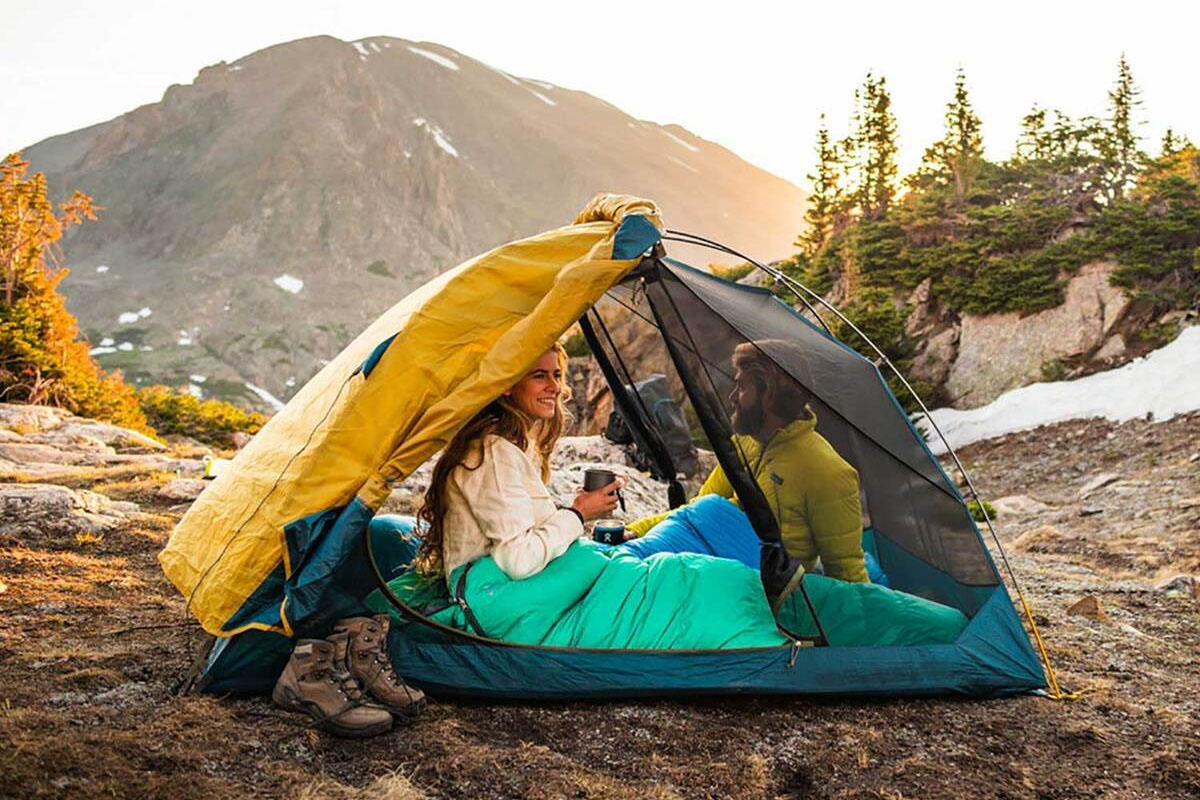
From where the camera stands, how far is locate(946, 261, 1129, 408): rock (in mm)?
18078

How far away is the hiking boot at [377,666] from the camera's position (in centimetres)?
369

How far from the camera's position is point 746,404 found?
4.39 meters

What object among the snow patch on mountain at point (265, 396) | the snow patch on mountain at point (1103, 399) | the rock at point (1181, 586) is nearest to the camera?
the rock at point (1181, 586)

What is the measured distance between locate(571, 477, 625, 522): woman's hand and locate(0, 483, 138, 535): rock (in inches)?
185

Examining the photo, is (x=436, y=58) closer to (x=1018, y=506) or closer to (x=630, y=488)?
(x=1018, y=506)

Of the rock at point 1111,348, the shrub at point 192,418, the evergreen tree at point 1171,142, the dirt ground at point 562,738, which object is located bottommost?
the shrub at point 192,418

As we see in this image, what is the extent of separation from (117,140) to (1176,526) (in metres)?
154

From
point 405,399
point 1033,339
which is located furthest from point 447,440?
point 1033,339

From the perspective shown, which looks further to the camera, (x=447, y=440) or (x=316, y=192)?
(x=316, y=192)

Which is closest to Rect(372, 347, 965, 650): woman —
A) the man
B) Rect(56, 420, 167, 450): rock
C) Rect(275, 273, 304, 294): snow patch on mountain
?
the man

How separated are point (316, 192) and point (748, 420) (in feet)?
423

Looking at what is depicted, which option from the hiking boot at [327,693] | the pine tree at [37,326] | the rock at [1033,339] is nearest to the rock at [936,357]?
the rock at [1033,339]

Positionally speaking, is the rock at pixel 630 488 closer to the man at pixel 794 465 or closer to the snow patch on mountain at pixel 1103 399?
the man at pixel 794 465

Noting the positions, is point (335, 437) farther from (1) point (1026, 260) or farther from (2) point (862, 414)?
(1) point (1026, 260)
